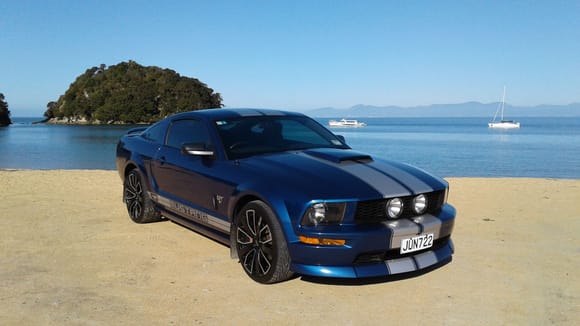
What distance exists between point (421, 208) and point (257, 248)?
1.36 metres

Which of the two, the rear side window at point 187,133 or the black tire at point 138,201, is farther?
the black tire at point 138,201

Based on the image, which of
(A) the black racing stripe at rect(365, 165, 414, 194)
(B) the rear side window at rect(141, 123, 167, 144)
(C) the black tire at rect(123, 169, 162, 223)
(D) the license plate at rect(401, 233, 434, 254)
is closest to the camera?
(D) the license plate at rect(401, 233, 434, 254)

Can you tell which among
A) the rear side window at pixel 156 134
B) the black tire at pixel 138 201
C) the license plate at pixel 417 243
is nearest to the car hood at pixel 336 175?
the license plate at pixel 417 243

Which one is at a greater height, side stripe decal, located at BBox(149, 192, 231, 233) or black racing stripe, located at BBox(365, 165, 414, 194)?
black racing stripe, located at BBox(365, 165, 414, 194)

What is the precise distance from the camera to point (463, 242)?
17.7 feet

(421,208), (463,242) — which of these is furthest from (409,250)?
(463,242)

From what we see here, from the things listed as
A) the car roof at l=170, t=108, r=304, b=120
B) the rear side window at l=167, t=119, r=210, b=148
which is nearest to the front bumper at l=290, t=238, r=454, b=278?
the rear side window at l=167, t=119, r=210, b=148

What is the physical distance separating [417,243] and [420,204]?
0.33m

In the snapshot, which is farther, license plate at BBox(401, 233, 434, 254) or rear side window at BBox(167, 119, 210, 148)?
rear side window at BBox(167, 119, 210, 148)

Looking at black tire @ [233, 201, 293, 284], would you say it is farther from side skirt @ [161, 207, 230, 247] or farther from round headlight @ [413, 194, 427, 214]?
round headlight @ [413, 194, 427, 214]

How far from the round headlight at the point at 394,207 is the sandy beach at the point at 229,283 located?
2.10 feet

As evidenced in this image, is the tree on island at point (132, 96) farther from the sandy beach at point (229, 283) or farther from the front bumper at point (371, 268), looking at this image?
the front bumper at point (371, 268)

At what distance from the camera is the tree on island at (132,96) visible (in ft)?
400

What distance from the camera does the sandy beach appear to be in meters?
3.28
